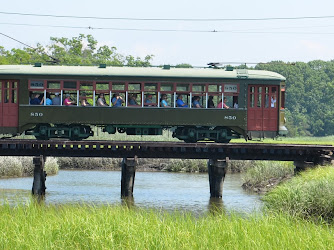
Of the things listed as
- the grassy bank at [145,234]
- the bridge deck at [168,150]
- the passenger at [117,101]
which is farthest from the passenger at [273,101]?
the grassy bank at [145,234]

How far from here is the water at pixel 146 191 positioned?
28.2 metres

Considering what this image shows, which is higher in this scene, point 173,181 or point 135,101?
point 135,101

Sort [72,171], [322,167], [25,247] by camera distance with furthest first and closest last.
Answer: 1. [72,171]
2. [322,167]
3. [25,247]

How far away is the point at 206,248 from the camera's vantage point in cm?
1461

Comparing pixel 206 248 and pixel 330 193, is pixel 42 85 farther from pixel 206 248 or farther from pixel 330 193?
pixel 206 248

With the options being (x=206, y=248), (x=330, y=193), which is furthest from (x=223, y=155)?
(x=206, y=248)

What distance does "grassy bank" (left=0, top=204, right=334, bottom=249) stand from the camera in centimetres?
1466

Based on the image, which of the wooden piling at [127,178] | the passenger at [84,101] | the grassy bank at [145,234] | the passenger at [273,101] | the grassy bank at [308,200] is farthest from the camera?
the wooden piling at [127,178]

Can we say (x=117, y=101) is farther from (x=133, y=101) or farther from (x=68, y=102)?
(x=68, y=102)

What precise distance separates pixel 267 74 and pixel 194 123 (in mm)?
3578

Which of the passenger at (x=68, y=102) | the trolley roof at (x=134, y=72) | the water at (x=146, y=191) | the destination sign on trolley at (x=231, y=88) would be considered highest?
the trolley roof at (x=134, y=72)

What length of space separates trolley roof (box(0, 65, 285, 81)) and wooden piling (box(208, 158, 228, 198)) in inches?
139

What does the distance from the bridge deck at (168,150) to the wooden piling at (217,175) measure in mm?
348

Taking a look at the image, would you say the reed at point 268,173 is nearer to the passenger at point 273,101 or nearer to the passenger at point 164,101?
the passenger at point 273,101
